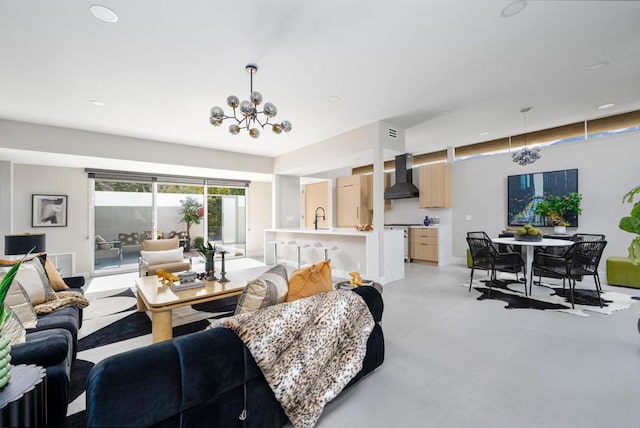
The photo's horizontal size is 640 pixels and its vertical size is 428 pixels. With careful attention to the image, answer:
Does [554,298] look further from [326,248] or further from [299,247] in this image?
[299,247]

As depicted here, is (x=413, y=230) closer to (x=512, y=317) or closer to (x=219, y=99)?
(x=512, y=317)

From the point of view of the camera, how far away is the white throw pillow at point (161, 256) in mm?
4574

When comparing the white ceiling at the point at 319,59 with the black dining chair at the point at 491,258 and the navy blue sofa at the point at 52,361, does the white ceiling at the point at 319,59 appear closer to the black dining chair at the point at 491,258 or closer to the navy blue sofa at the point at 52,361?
the black dining chair at the point at 491,258

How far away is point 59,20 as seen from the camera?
2.21 metres

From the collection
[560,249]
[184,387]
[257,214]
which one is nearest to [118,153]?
[257,214]

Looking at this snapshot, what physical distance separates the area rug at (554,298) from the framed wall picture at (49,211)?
25.4ft

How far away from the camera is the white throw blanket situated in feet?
4.57

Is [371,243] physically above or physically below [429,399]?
above

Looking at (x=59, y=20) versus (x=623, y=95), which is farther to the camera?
(x=623, y=95)

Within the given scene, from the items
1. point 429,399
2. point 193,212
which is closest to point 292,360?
point 429,399

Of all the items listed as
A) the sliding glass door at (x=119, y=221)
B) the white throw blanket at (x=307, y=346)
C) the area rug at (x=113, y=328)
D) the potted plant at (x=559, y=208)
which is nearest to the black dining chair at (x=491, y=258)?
the potted plant at (x=559, y=208)

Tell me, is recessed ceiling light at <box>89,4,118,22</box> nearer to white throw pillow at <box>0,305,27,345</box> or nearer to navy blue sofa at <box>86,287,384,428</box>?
white throw pillow at <box>0,305,27,345</box>

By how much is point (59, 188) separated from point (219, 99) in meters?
4.42

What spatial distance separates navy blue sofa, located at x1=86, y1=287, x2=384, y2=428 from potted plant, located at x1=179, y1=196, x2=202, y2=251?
6577mm
